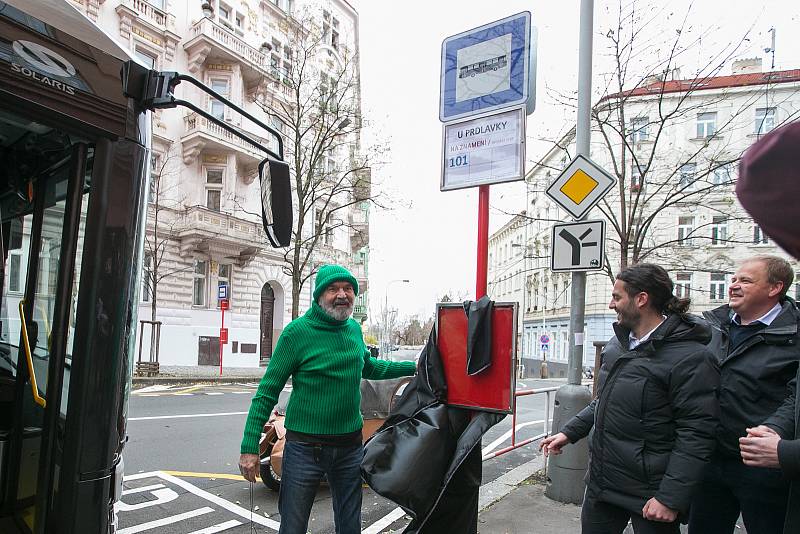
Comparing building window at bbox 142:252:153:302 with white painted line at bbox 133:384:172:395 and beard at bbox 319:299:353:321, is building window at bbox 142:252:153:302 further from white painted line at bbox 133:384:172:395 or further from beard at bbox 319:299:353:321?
beard at bbox 319:299:353:321

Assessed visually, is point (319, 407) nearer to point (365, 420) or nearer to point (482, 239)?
point (482, 239)

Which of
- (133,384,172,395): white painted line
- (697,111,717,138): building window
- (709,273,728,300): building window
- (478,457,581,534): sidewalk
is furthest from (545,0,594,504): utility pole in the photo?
(709,273,728,300): building window

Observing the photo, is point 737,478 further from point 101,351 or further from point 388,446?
point 101,351

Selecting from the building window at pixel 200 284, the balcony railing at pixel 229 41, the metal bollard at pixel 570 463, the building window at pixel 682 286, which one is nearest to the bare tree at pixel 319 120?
the balcony railing at pixel 229 41

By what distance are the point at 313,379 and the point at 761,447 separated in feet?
6.87

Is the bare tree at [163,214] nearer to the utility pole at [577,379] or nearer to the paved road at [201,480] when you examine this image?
the paved road at [201,480]

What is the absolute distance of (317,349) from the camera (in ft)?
9.68

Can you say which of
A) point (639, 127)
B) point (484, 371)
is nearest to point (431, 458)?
point (484, 371)

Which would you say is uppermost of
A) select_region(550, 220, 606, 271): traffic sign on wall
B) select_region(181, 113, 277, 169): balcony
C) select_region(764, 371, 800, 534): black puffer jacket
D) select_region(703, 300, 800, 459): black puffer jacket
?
select_region(181, 113, 277, 169): balcony

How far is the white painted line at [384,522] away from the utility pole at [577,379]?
1.45 metres

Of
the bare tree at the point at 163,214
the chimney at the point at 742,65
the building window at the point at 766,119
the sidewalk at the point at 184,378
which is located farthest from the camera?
the bare tree at the point at 163,214

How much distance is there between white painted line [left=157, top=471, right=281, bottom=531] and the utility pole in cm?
257

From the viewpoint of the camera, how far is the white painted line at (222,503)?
15.3 feet

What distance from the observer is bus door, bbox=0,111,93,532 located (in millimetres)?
1937
